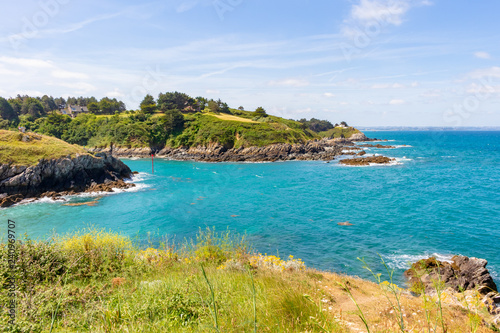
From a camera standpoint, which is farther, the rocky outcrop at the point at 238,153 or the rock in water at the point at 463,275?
the rocky outcrop at the point at 238,153

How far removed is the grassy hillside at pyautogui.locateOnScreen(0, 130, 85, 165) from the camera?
102 feet

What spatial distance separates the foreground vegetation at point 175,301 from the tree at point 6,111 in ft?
404

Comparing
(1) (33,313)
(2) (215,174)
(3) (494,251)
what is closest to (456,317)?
(1) (33,313)

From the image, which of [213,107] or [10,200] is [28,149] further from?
[213,107]

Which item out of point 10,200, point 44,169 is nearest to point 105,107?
point 44,169

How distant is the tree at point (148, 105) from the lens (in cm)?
10575

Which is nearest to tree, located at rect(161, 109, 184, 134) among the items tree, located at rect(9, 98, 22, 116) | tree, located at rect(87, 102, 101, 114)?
tree, located at rect(87, 102, 101, 114)

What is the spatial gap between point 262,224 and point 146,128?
75.4 metres

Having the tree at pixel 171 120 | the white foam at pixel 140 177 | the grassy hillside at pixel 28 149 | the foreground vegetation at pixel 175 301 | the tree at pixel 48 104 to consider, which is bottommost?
the white foam at pixel 140 177

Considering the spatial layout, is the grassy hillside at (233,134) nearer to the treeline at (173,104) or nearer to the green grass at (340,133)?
the treeline at (173,104)

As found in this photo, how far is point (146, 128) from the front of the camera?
8781 cm

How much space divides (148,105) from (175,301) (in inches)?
4497

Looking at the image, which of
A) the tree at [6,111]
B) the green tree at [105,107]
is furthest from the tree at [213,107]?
the tree at [6,111]

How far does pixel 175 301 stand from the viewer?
5402 mm
